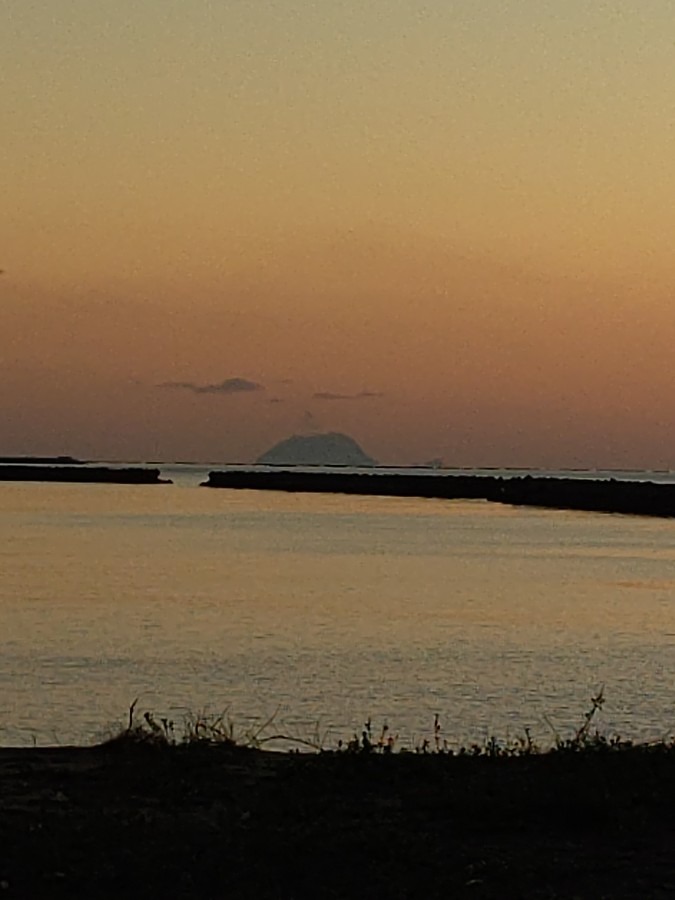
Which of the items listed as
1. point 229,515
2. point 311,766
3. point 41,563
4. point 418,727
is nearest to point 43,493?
point 229,515

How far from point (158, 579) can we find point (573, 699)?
1132 inches

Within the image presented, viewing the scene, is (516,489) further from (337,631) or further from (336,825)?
(336,825)

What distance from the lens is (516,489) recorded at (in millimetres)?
150375

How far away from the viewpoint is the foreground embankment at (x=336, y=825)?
29.2 ft

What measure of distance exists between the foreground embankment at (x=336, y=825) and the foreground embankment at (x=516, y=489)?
10563 cm

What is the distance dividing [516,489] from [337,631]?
115m

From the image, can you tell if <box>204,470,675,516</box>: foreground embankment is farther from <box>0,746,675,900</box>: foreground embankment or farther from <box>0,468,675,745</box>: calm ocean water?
<box>0,746,675,900</box>: foreground embankment

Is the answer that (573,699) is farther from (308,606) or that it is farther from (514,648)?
(308,606)

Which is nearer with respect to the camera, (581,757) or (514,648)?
(581,757)

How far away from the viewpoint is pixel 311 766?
38.2ft

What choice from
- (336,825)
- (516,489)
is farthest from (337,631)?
(516,489)

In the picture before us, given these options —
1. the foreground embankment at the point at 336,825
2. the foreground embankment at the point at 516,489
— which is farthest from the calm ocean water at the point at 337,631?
the foreground embankment at the point at 516,489

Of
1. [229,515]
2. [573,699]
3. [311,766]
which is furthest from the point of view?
[229,515]

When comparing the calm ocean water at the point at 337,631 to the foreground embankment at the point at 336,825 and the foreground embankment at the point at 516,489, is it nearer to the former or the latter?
the foreground embankment at the point at 336,825
